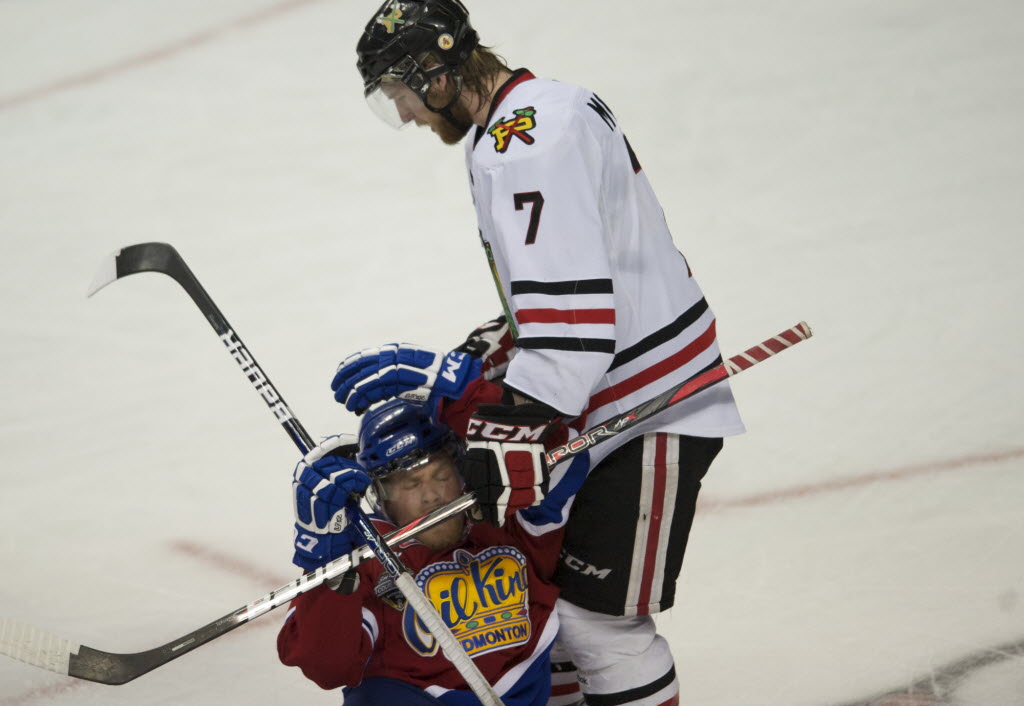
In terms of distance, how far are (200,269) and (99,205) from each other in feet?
1.98

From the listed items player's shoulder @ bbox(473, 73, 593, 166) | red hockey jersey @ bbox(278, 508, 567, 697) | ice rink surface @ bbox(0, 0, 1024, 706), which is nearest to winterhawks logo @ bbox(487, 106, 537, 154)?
player's shoulder @ bbox(473, 73, 593, 166)

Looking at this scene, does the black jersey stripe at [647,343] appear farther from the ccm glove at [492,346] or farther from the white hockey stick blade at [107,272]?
the white hockey stick blade at [107,272]

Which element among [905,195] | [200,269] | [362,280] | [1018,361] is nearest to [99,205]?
[200,269]

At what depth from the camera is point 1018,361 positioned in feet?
11.5

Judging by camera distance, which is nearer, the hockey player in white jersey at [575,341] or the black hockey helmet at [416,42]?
the hockey player in white jersey at [575,341]

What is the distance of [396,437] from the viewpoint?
6.29 ft

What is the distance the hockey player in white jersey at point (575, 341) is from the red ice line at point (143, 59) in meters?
3.48

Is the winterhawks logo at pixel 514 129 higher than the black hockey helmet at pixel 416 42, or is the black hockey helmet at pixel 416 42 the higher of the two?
the black hockey helmet at pixel 416 42

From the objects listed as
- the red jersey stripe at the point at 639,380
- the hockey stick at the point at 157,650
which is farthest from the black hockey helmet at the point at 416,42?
the hockey stick at the point at 157,650

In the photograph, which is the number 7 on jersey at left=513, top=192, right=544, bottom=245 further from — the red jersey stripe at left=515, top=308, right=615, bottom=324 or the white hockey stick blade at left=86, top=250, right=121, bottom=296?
the white hockey stick blade at left=86, top=250, right=121, bottom=296

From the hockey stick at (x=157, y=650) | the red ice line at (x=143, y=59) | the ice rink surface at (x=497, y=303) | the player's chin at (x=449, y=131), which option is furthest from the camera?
the red ice line at (x=143, y=59)

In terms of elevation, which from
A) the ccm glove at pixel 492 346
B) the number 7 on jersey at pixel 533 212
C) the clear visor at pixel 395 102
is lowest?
the ccm glove at pixel 492 346

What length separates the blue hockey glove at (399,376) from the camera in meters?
1.79

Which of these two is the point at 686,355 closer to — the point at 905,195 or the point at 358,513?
the point at 358,513
